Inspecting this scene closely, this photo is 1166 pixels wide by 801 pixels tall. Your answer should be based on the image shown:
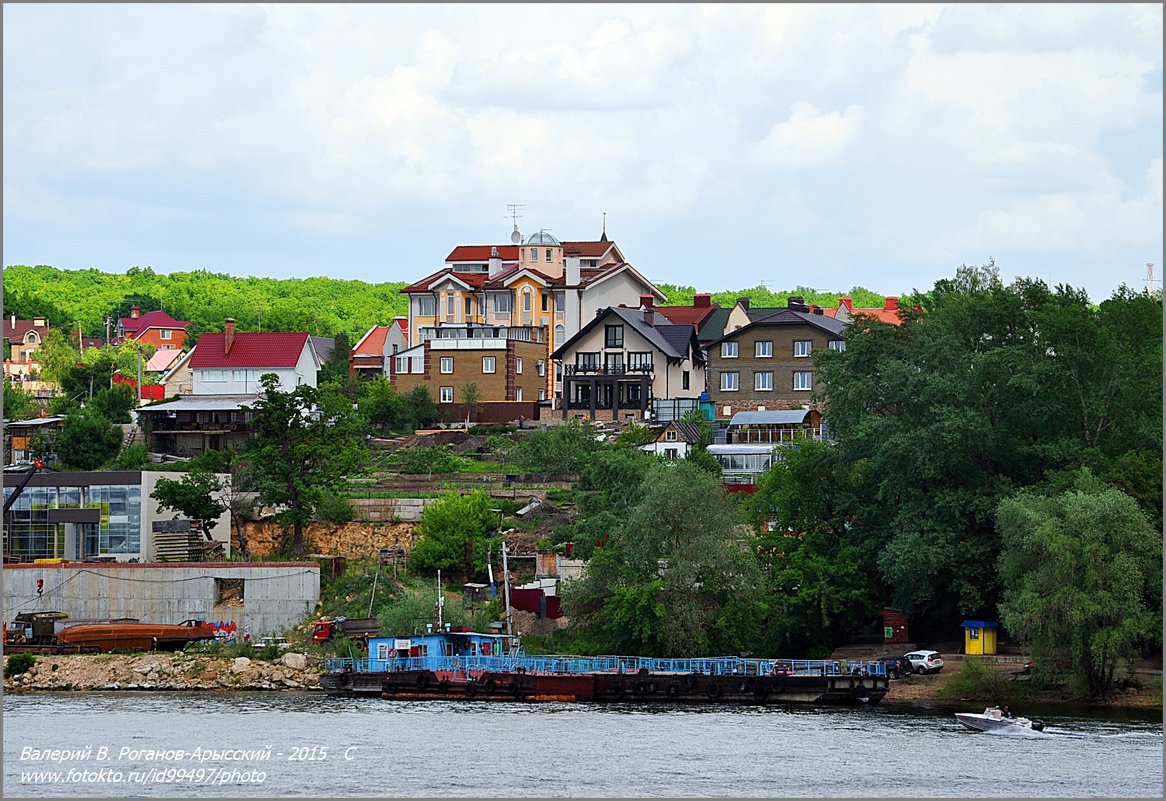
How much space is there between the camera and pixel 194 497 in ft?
256

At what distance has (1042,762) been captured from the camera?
47.9m

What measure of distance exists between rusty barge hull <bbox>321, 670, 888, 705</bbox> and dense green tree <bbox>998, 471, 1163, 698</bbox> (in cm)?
635

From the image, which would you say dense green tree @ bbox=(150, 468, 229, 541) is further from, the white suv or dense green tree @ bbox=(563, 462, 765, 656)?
the white suv

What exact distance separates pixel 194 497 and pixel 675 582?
941 inches

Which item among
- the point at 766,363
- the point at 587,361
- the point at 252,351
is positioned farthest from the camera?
the point at 587,361

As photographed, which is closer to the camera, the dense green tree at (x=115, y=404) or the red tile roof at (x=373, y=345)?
the dense green tree at (x=115, y=404)

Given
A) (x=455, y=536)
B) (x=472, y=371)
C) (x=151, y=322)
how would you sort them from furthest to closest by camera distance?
(x=151, y=322), (x=472, y=371), (x=455, y=536)

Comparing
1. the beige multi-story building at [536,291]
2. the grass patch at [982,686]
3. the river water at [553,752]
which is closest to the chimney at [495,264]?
the beige multi-story building at [536,291]

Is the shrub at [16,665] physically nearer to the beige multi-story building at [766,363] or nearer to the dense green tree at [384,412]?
the dense green tree at [384,412]

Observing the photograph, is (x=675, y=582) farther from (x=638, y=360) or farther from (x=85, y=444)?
(x=638, y=360)

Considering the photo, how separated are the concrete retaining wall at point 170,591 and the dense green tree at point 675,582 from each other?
42.9ft

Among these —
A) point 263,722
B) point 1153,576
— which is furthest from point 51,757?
point 1153,576

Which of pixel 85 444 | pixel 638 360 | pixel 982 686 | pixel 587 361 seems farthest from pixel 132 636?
pixel 638 360

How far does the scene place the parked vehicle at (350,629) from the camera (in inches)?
2756
